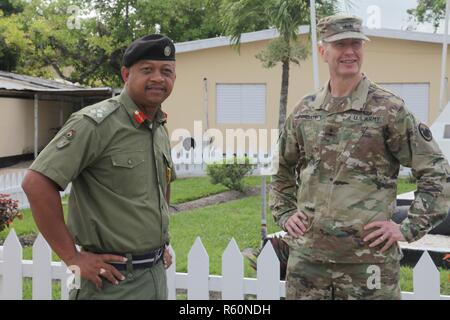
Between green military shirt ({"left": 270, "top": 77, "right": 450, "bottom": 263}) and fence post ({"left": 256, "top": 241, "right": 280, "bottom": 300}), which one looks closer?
green military shirt ({"left": 270, "top": 77, "right": 450, "bottom": 263})

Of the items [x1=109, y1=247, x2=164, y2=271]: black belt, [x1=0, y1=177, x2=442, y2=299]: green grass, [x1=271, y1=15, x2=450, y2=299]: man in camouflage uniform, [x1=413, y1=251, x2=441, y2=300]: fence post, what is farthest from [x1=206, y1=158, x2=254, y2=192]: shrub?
[x1=109, y1=247, x2=164, y2=271]: black belt

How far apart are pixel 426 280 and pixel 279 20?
946cm

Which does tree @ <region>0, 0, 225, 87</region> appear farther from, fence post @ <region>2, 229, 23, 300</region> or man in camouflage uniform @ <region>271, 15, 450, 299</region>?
man in camouflage uniform @ <region>271, 15, 450, 299</region>

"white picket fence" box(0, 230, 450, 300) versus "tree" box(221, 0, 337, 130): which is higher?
"tree" box(221, 0, 337, 130)

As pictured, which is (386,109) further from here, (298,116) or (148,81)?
(148,81)

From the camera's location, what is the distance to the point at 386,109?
7.61 feet

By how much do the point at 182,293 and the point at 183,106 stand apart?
1233 centimetres

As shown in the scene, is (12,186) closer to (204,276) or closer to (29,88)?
(29,88)

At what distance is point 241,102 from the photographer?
1625 centimetres

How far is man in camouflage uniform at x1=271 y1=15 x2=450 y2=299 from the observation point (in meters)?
2.28

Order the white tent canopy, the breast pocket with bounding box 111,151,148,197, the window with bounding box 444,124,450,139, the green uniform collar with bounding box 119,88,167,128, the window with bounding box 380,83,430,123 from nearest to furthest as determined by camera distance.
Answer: the breast pocket with bounding box 111,151,148,197, the green uniform collar with bounding box 119,88,167,128, the white tent canopy, the window with bounding box 444,124,450,139, the window with bounding box 380,83,430,123

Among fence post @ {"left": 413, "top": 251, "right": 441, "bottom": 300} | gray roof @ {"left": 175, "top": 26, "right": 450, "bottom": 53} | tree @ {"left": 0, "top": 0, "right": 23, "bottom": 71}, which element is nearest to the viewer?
fence post @ {"left": 413, "top": 251, "right": 441, "bottom": 300}

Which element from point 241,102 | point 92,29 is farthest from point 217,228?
point 92,29

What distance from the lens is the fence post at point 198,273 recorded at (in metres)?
3.31
